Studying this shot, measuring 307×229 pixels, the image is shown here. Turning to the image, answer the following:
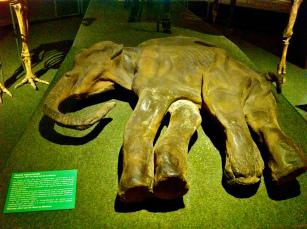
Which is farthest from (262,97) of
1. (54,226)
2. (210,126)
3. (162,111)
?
(54,226)

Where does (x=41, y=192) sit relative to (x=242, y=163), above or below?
below

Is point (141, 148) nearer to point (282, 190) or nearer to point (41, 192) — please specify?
point (41, 192)

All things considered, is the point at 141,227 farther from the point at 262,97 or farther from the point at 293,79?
the point at 293,79

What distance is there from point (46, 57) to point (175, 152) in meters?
2.47

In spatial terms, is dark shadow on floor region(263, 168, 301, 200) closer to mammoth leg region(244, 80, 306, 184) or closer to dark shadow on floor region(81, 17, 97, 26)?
mammoth leg region(244, 80, 306, 184)

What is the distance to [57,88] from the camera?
1.92m

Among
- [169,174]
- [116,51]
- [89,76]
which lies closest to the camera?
[169,174]

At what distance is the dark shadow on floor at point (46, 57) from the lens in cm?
312

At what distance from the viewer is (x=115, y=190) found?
171 cm

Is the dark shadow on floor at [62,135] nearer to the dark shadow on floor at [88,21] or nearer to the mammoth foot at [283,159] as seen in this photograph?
the mammoth foot at [283,159]

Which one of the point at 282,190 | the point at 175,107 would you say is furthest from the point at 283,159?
the point at 175,107

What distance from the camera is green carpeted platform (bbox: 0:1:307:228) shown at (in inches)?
61.9

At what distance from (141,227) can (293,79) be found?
7.71 ft

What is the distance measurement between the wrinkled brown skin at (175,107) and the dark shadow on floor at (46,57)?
122 cm
